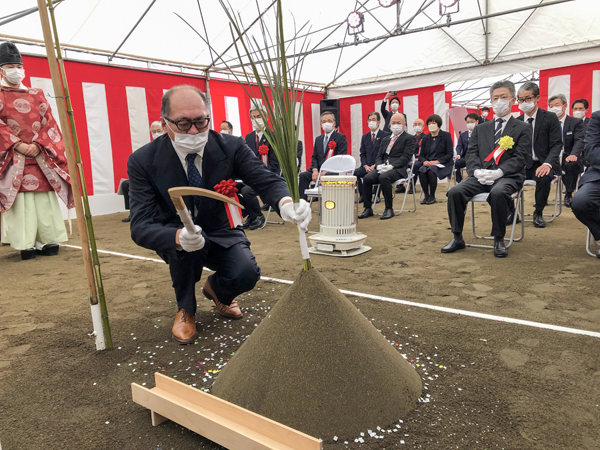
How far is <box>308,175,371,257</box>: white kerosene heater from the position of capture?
3965 mm

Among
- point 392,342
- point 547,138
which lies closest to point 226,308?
point 392,342

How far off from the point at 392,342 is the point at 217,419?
1.00 m

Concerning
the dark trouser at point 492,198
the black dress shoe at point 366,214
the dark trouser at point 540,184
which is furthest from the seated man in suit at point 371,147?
the dark trouser at point 492,198

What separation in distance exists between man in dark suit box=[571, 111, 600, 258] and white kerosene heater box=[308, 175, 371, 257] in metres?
1.71

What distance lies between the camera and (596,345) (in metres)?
1.91

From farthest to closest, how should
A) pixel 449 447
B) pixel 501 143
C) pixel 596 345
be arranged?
1. pixel 501 143
2. pixel 596 345
3. pixel 449 447

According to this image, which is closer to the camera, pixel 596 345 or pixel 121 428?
pixel 121 428

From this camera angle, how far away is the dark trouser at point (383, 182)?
6.14 meters

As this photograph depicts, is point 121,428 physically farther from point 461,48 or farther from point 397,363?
point 461,48

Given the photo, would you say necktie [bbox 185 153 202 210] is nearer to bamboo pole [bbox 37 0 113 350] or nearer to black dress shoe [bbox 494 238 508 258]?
bamboo pole [bbox 37 0 113 350]

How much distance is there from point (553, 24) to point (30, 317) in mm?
9053

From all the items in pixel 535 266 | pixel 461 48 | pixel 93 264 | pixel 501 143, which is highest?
pixel 461 48

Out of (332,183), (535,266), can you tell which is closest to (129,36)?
(332,183)

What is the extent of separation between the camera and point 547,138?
4.67 meters
